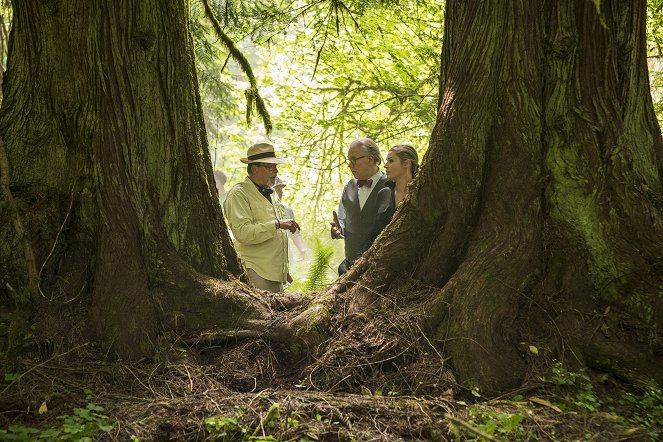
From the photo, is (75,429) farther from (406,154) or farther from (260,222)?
(406,154)

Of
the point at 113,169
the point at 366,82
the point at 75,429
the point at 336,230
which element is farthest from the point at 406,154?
the point at 366,82

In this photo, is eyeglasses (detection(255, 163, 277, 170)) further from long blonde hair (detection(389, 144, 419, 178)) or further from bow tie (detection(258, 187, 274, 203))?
long blonde hair (detection(389, 144, 419, 178))

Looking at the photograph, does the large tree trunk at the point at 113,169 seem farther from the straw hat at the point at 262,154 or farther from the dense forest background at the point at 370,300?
the straw hat at the point at 262,154

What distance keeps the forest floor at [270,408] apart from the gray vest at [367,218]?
6.50 ft

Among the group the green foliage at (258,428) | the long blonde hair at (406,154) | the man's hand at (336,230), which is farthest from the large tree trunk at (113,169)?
the long blonde hair at (406,154)

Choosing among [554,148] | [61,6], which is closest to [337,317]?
[554,148]

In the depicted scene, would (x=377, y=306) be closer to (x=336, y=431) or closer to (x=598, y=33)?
(x=336, y=431)

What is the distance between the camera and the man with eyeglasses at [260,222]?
5.69m

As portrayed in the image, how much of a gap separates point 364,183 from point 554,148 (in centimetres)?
213

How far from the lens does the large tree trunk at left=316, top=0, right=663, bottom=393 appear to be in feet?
12.6

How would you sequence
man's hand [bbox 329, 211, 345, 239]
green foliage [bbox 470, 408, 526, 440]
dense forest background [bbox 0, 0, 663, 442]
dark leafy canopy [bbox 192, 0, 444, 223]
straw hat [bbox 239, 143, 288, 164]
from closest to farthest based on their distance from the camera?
1. green foliage [bbox 470, 408, 526, 440]
2. dense forest background [bbox 0, 0, 663, 442]
3. straw hat [bbox 239, 143, 288, 164]
4. man's hand [bbox 329, 211, 345, 239]
5. dark leafy canopy [bbox 192, 0, 444, 223]

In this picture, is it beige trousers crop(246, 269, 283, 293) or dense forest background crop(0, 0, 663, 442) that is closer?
dense forest background crop(0, 0, 663, 442)

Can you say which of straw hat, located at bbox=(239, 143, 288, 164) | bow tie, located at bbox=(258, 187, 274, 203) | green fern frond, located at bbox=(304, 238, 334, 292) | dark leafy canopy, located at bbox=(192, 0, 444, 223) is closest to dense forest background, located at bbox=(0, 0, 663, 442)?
straw hat, located at bbox=(239, 143, 288, 164)

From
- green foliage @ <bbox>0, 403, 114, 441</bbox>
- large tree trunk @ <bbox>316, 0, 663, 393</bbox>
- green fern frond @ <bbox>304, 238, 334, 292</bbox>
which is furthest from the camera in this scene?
green fern frond @ <bbox>304, 238, 334, 292</bbox>
